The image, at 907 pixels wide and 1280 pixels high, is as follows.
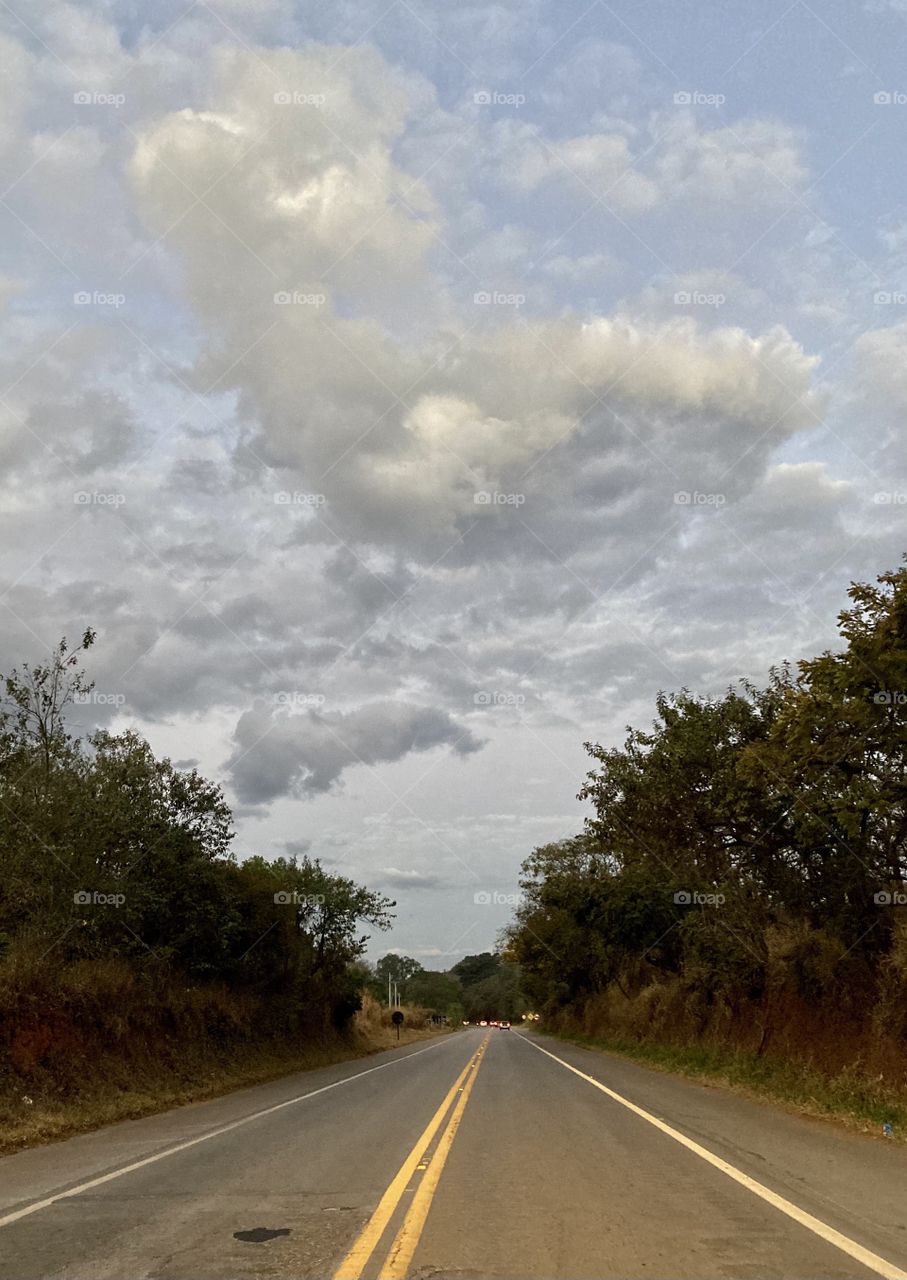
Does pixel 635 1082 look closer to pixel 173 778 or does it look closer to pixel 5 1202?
pixel 173 778

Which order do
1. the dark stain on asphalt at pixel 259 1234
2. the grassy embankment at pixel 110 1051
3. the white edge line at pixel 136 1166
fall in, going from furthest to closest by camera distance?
the grassy embankment at pixel 110 1051
the white edge line at pixel 136 1166
the dark stain on asphalt at pixel 259 1234

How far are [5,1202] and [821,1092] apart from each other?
1324 cm

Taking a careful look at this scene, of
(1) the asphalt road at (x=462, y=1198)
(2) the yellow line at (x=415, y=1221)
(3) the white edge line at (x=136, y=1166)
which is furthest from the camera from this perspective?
(3) the white edge line at (x=136, y=1166)

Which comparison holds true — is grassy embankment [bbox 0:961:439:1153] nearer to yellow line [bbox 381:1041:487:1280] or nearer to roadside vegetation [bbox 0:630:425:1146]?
roadside vegetation [bbox 0:630:425:1146]

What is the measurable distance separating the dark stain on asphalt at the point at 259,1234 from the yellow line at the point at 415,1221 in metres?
0.89

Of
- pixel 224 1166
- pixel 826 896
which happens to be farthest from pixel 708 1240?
pixel 826 896

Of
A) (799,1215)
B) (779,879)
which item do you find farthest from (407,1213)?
(779,879)

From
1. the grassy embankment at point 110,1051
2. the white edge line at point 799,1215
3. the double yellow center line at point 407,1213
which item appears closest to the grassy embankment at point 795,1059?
the white edge line at point 799,1215

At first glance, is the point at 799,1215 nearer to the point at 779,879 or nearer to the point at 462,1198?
the point at 462,1198

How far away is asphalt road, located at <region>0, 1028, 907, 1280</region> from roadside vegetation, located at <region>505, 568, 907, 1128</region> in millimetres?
3999

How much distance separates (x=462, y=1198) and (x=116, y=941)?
16750mm

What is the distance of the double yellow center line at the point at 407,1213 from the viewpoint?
6.22 meters

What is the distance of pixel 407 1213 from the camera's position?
7.85 metres

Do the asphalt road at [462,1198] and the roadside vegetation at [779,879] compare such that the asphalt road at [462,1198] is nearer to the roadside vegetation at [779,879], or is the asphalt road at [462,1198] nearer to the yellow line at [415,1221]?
the yellow line at [415,1221]
